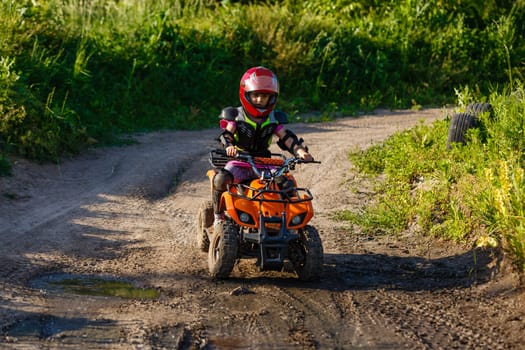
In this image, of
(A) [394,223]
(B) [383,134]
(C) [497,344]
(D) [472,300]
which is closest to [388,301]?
(D) [472,300]

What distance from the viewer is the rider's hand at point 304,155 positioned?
7.77 meters

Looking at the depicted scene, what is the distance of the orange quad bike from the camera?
7277 mm

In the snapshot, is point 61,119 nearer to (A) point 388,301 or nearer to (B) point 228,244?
(B) point 228,244

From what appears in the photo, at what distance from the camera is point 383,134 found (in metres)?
13.7

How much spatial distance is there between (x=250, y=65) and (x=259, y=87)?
29.4 feet

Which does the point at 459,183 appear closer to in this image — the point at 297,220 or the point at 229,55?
the point at 297,220

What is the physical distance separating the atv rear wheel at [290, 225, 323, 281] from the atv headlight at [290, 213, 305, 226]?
5.8 inches

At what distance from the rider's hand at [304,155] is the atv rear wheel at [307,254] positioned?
0.66 metres

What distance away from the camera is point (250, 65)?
1686 centimetres

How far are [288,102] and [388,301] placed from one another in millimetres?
9762

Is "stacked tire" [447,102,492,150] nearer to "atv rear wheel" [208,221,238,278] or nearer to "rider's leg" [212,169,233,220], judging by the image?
"rider's leg" [212,169,233,220]

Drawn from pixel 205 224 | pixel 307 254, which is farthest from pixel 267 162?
pixel 205 224

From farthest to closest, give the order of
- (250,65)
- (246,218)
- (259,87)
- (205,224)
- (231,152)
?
(250,65)
(205,224)
(259,87)
(231,152)
(246,218)

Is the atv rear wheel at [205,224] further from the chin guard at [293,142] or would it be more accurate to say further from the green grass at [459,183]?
the green grass at [459,183]
